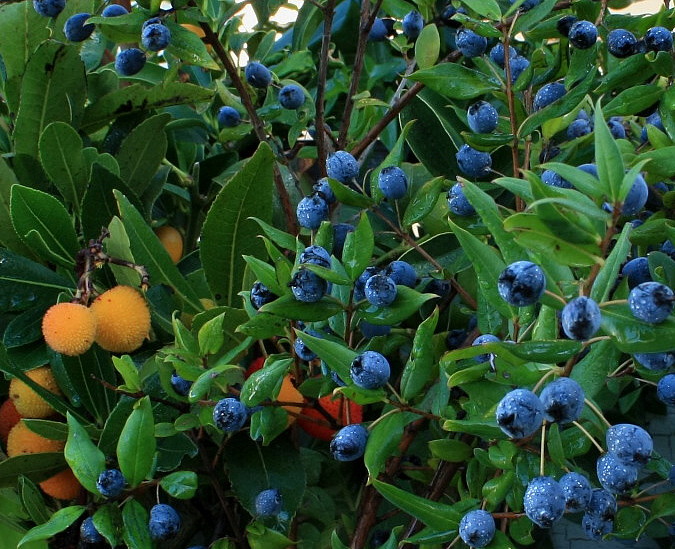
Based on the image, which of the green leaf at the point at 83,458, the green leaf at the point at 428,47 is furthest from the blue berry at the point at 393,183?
the green leaf at the point at 83,458

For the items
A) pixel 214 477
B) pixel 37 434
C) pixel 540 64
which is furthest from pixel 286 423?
pixel 540 64

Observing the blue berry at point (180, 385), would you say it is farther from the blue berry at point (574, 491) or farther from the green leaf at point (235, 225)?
the blue berry at point (574, 491)

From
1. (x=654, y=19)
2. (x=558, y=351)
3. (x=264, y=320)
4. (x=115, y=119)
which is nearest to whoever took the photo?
(x=558, y=351)

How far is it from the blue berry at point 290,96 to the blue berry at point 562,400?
0.39 meters

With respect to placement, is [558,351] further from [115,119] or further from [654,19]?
[115,119]

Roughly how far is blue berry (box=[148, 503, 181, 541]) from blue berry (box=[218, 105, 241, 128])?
379mm

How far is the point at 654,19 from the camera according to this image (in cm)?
59

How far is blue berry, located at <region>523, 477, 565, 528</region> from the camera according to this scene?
406 mm

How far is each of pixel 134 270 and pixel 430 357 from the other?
9.8 inches

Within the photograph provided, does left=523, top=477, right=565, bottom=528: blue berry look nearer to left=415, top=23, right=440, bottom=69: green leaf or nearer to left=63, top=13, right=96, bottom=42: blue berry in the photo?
left=415, top=23, right=440, bottom=69: green leaf

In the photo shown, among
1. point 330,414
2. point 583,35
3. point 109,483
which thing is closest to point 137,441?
point 109,483

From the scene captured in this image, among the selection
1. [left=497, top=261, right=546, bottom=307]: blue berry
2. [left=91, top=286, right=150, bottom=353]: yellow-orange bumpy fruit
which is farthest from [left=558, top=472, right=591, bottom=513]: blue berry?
[left=91, top=286, right=150, bottom=353]: yellow-orange bumpy fruit

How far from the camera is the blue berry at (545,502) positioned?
1.33ft

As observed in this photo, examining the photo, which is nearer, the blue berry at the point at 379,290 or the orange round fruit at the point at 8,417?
the blue berry at the point at 379,290
